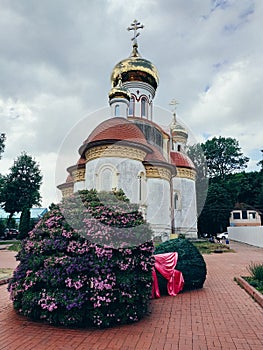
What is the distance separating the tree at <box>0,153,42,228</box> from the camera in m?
36.2

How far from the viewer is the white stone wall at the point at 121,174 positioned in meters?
18.7

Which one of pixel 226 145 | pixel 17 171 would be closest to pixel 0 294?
pixel 17 171

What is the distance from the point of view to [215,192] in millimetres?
46188

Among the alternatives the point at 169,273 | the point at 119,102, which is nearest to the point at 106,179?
the point at 119,102

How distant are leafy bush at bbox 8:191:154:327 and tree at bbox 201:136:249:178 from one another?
174 feet

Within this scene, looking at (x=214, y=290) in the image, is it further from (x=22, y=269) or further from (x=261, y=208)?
(x=261, y=208)

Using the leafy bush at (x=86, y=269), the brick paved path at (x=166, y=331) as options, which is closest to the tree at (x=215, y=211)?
the brick paved path at (x=166, y=331)

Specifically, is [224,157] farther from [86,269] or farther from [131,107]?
[86,269]

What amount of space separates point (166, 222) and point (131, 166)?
545cm

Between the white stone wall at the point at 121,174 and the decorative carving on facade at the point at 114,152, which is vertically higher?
the decorative carving on facade at the point at 114,152

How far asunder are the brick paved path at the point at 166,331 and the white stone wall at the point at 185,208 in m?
21.8

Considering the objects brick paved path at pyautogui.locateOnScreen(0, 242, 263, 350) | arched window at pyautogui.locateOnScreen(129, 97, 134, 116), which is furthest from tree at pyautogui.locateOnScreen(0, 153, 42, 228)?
brick paved path at pyautogui.locateOnScreen(0, 242, 263, 350)

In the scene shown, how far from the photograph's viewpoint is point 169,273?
292 inches

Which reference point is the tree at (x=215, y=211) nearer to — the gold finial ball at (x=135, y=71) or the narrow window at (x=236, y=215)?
the narrow window at (x=236, y=215)
